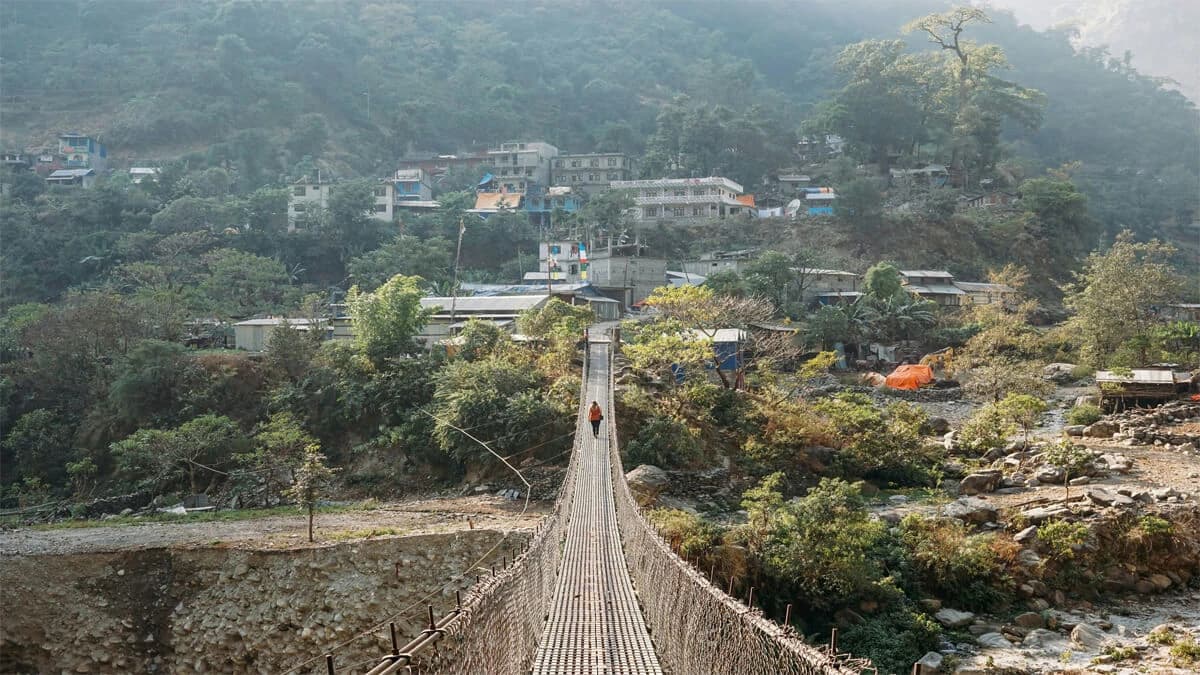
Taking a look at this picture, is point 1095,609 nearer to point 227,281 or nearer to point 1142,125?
point 227,281

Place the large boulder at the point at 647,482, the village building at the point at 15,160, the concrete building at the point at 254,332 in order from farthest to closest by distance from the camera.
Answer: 1. the village building at the point at 15,160
2. the concrete building at the point at 254,332
3. the large boulder at the point at 647,482

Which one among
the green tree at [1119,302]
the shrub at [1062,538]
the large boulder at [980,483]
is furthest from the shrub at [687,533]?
the green tree at [1119,302]

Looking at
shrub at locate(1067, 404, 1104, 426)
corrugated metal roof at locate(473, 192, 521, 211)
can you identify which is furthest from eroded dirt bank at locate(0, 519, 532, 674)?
corrugated metal roof at locate(473, 192, 521, 211)

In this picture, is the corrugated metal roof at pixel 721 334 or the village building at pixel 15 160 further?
the village building at pixel 15 160

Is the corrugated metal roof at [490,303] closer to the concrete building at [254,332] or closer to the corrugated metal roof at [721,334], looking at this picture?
the concrete building at [254,332]

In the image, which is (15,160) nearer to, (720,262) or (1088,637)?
(720,262)

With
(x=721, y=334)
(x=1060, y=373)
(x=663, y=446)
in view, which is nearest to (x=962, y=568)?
(x=663, y=446)
